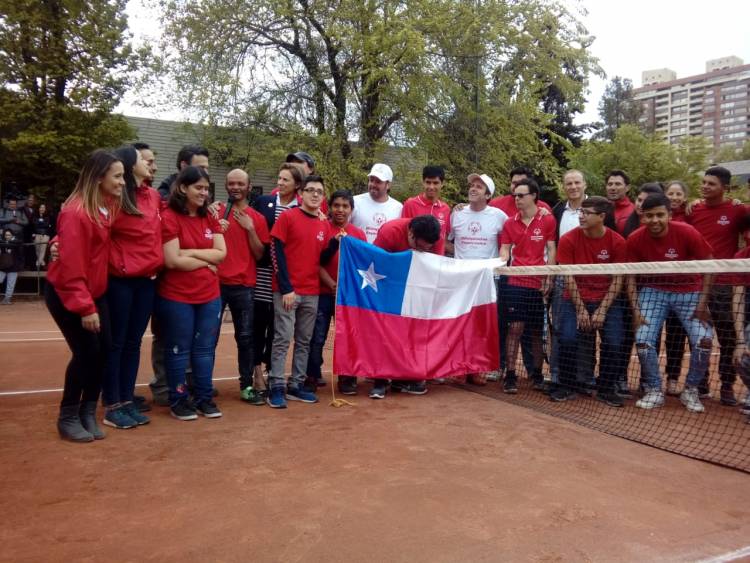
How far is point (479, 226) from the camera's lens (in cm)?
677

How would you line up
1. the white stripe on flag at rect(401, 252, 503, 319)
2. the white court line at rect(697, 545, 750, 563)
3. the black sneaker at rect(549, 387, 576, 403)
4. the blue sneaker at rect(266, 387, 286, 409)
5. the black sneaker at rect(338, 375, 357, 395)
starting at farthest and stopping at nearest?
the white stripe on flag at rect(401, 252, 503, 319) → the black sneaker at rect(338, 375, 357, 395) → the black sneaker at rect(549, 387, 576, 403) → the blue sneaker at rect(266, 387, 286, 409) → the white court line at rect(697, 545, 750, 563)

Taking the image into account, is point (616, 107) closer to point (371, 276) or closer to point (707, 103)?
point (371, 276)

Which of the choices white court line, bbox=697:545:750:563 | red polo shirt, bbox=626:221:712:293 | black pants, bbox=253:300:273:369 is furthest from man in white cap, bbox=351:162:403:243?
white court line, bbox=697:545:750:563

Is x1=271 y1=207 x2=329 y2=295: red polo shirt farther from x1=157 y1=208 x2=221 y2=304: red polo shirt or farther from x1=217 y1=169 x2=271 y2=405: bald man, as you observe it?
x1=157 y1=208 x2=221 y2=304: red polo shirt

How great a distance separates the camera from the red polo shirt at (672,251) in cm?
550

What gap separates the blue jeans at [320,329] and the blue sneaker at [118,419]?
1842mm

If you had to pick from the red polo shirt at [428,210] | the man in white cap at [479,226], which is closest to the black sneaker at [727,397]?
the man in white cap at [479,226]

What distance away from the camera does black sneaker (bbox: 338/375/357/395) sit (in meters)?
6.04

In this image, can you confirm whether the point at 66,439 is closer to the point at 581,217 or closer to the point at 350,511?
the point at 350,511

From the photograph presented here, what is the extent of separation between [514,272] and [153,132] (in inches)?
688

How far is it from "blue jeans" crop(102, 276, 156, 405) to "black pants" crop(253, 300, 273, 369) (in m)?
1.17

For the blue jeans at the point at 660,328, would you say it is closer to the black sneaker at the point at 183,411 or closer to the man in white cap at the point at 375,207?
the man in white cap at the point at 375,207

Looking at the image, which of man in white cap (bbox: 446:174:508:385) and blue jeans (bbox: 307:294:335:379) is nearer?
blue jeans (bbox: 307:294:335:379)

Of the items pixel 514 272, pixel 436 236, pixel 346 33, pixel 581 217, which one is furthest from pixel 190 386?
pixel 346 33
